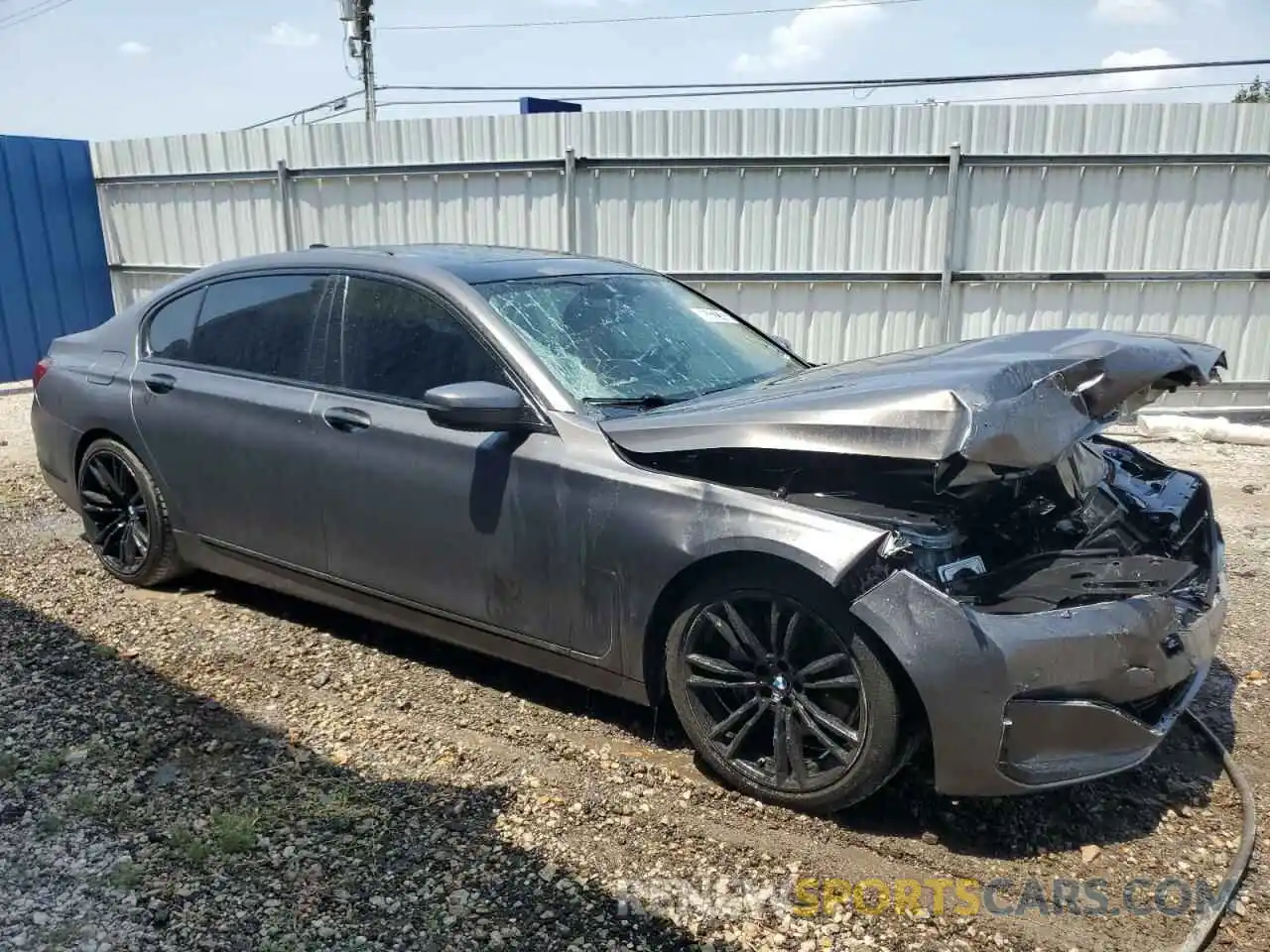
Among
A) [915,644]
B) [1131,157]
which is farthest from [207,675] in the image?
[1131,157]

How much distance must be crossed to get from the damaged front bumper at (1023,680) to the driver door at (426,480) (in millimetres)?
1159

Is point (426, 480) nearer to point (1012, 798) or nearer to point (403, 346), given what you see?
point (403, 346)

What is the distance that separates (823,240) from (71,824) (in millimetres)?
7255

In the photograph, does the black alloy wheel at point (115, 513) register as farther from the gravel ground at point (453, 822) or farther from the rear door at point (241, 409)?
the gravel ground at point (453, 822)

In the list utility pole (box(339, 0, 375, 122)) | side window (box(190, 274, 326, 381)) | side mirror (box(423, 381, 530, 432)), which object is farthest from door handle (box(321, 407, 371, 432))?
utility pole (box(339, 0, 375, 122))

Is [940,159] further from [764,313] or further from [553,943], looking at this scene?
[553,943]

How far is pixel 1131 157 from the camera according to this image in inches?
316

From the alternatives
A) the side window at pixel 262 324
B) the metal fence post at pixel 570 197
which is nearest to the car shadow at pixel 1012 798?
the side window at pixel 262 324

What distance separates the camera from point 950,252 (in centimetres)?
831

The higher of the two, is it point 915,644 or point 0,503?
point 915,644

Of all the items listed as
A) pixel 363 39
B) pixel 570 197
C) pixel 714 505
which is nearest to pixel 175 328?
pixel 714 505

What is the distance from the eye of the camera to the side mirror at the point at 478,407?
3.14 m

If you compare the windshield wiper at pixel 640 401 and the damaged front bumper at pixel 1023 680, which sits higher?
the windshield wiper at pixel 640 401

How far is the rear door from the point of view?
153 inches
